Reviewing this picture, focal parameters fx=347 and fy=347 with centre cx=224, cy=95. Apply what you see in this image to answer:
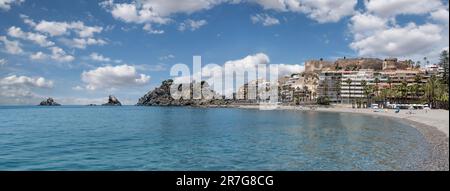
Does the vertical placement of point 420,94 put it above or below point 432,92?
below

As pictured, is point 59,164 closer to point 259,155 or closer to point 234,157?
point 234,157

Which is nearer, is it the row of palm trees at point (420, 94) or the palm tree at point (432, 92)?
the row of palm trees at point (420, 94)

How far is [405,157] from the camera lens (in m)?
22.4

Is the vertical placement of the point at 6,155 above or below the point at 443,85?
below

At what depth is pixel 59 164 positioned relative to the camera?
24078 millimetres

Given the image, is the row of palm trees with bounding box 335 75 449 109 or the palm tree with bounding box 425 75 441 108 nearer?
the row of palm trees with bounding box 335 75 449 109

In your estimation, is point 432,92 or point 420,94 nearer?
point 432,92
